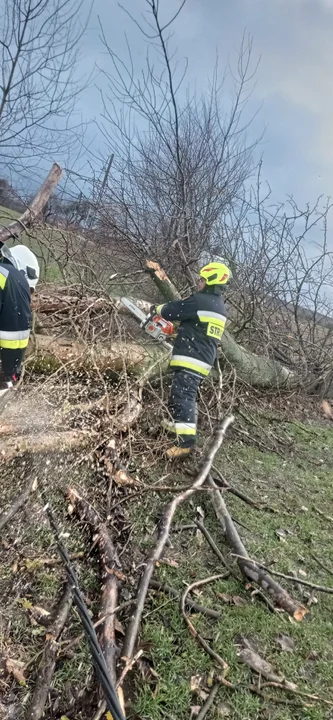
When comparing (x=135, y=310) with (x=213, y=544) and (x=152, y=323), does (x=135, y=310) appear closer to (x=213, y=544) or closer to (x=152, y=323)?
(x=152, y=323)

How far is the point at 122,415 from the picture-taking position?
3.50 meters

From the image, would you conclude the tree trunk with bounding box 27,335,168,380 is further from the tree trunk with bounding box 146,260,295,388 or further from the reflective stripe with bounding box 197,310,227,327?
the tree trunk with bounding box 146,260,295,388

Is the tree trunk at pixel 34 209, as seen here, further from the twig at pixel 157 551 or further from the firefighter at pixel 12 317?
the twig at pixel 157 551

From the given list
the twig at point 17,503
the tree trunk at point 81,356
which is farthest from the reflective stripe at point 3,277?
the twig at point 17,503

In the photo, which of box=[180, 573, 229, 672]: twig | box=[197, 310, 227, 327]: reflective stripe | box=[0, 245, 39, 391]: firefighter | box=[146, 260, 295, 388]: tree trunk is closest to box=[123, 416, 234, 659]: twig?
box=[180, 573, 229, 672]: twig

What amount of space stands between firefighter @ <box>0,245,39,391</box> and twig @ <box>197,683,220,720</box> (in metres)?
2.31

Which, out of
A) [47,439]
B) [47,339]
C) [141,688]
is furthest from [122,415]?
[141,688]

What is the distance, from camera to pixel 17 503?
2.59 metres

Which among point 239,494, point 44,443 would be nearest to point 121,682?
point 44,443

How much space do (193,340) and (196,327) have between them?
118 mm

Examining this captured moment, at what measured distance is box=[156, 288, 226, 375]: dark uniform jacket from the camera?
3.92m

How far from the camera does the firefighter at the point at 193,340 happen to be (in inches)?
153

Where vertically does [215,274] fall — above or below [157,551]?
above

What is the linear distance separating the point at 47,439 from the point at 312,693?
1982mm
